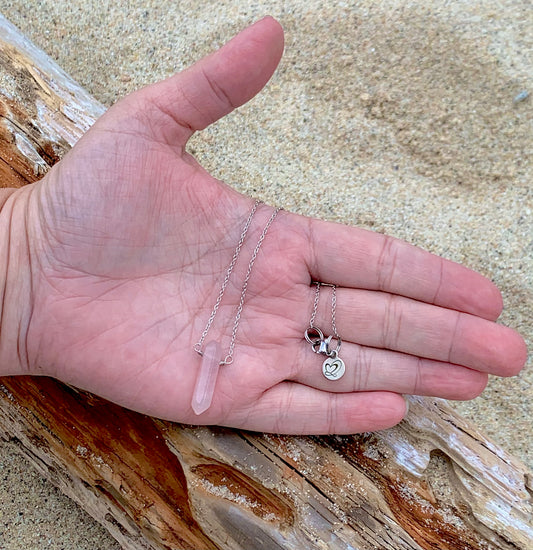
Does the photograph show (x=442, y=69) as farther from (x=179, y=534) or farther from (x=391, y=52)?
(x=179, y=534)

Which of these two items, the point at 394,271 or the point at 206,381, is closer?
the point at 206,381

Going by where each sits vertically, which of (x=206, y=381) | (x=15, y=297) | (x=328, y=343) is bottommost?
(x=328, y=343)

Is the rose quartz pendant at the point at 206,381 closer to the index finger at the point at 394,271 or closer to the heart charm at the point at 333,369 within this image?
the heart charm at the point at 333,369

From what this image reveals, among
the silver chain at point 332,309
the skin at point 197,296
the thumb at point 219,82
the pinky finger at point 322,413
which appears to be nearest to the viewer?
the thumb at point 219,82

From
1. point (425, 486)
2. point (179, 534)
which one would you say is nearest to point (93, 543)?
point (179, 534)

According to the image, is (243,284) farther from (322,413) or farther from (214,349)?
(322,413)

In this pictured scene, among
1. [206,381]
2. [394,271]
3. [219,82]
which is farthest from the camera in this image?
[394,271]

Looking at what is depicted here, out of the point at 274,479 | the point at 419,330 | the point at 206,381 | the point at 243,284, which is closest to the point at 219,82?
the point at 243,284

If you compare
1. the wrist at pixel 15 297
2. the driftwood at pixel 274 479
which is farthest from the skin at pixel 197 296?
the driftwood at pixel 274 479
